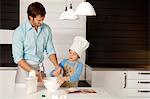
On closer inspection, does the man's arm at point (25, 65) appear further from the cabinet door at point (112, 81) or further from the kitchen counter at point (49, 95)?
the cabinet door at point (112, 81)

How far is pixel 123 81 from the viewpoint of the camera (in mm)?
4164

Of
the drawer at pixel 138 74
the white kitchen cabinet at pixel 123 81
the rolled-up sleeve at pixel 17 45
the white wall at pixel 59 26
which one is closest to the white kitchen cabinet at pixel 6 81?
the white wall at pixel 59 26

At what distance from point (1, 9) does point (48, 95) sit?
2348mm

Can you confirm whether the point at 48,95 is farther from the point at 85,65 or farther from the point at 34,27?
the point at 85,65

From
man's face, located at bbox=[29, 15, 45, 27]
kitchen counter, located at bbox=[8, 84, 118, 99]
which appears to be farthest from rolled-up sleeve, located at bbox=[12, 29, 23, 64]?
kitchen counter, located at bbox=[8, 84, 118, 99]

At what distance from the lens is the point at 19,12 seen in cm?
415

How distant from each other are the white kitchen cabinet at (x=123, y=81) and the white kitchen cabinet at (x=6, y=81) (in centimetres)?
104

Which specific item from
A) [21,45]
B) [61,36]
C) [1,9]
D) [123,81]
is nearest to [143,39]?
[123,81]

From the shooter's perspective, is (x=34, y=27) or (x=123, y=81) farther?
(x=123, y=81)

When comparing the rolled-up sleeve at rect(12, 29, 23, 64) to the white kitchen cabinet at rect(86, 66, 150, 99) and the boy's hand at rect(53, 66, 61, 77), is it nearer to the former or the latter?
the boy's hand at rect(53, 66, 61, 77)

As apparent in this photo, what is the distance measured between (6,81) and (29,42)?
5.03ft

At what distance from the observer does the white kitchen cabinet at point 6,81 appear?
393 cm

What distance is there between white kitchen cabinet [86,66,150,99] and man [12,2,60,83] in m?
1.42

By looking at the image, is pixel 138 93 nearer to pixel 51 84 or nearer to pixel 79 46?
pixel 79 46
